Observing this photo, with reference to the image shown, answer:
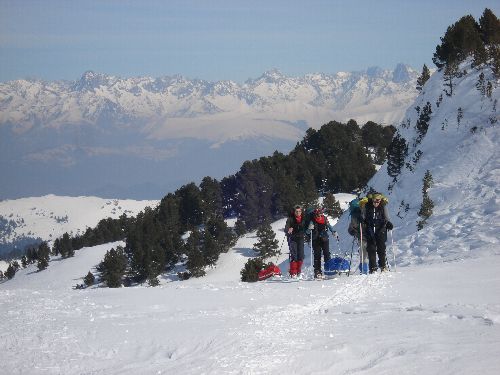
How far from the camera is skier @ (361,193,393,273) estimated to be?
15.0 metres

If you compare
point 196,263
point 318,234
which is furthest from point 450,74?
point 196,263

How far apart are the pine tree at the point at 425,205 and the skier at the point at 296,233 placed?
32.7ft

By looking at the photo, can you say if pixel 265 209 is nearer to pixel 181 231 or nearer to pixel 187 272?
pixel 181 231

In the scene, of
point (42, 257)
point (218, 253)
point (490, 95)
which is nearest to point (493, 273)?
point (490, 95)

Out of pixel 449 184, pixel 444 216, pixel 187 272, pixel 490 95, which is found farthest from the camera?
pixel 187 272

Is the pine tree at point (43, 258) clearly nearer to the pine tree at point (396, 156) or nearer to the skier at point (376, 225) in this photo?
the pine tree at point (396, 156)

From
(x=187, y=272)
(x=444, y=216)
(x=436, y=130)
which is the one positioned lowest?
(x=187, y=272)

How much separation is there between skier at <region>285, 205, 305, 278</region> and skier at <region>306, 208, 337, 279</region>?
0.31 metres

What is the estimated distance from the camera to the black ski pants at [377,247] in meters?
15.2

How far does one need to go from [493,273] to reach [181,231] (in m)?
65.9

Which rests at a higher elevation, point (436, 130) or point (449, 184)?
point (436, 130)

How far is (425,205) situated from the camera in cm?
2562

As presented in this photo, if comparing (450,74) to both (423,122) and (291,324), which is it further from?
(291,324)

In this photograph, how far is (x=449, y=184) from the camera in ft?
87.8
